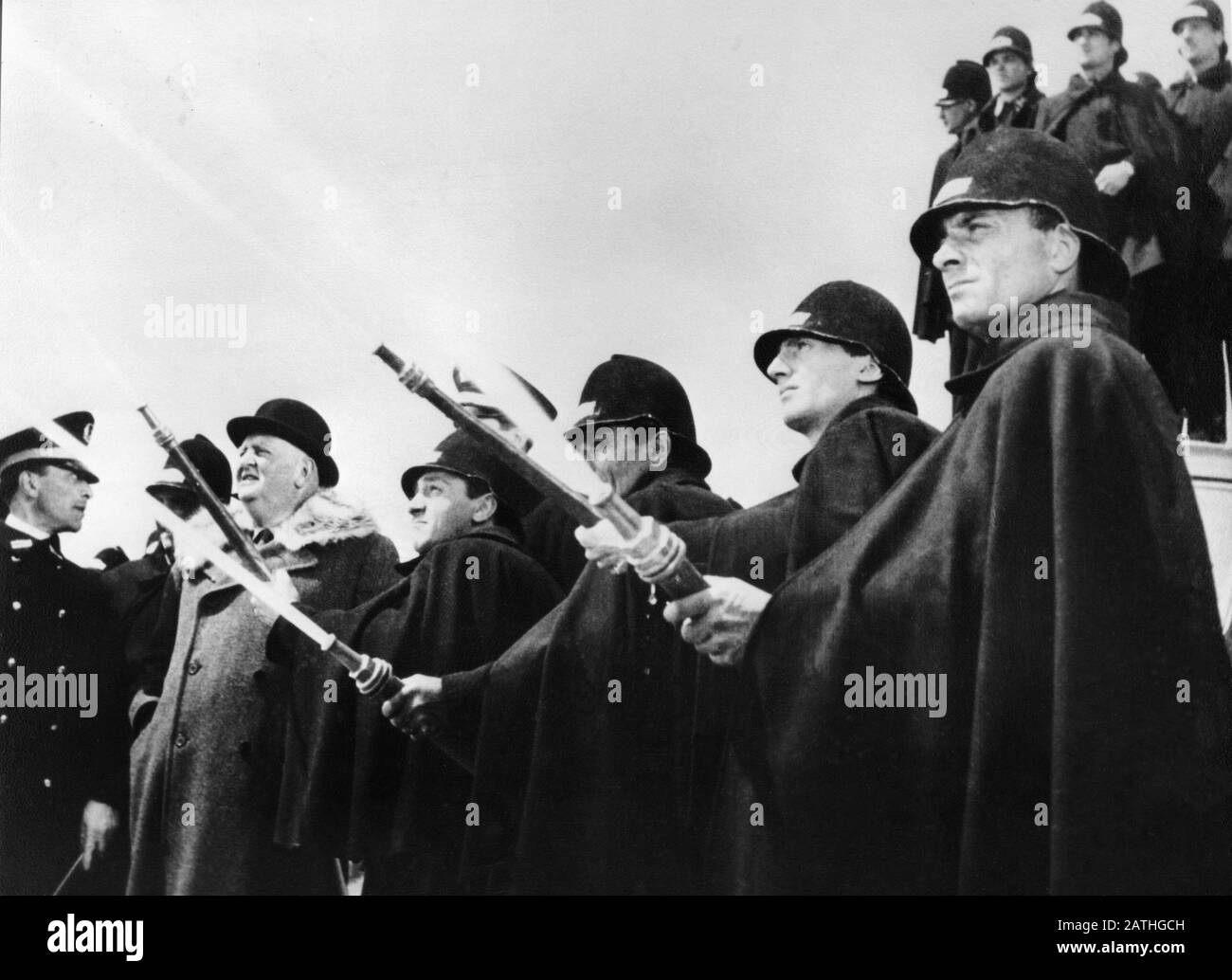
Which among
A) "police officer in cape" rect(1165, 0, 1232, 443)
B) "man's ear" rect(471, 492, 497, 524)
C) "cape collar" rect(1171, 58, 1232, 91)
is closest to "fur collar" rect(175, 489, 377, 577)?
"man's ear" rect(471, 492, 497, 524)

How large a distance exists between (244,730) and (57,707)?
2.60 ft

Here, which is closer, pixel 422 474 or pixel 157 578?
pixel 422 474

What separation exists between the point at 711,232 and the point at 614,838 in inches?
96.4

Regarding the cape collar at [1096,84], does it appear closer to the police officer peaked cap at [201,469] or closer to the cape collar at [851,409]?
the cape collar at [851,409]

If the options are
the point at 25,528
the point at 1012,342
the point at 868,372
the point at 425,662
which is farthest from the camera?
the point at 25,528

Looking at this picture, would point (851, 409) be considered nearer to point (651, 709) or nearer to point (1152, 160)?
point (651, 709)

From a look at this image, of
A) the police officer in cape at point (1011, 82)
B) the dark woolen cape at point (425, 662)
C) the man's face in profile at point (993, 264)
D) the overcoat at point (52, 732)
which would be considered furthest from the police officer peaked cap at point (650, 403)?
the overcoat at point (52, 732)

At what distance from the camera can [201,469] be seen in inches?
309

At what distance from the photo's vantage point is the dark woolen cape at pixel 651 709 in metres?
7.23

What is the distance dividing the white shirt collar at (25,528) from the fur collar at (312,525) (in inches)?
23.1

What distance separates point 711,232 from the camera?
25.5 feet

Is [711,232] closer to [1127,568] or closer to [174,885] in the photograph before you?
[1127,568]

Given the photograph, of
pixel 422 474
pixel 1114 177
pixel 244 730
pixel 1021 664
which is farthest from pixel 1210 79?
pixel 244 730

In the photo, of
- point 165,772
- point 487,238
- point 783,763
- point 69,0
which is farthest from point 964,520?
point 69,0
